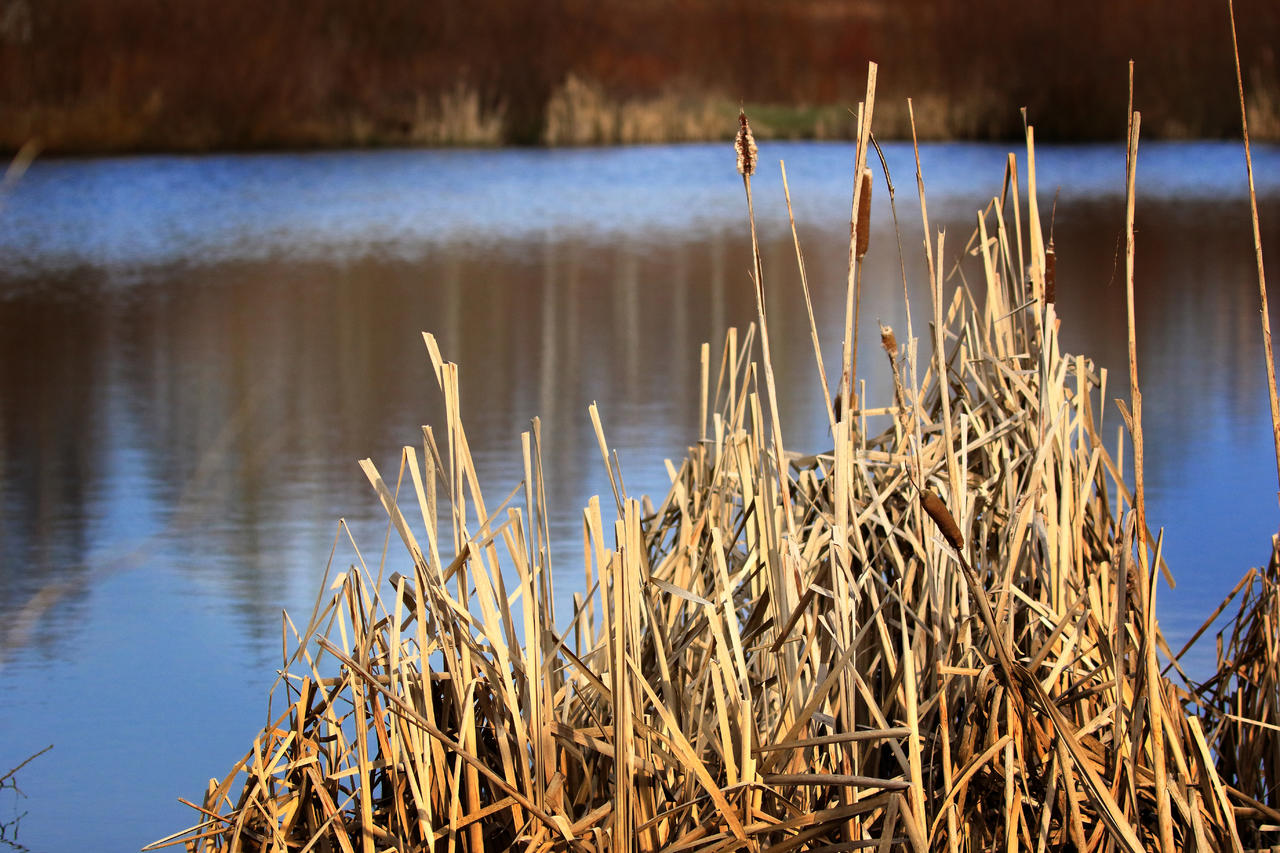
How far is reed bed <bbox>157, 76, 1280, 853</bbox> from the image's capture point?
1351 mm

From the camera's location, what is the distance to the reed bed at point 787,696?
135 cm

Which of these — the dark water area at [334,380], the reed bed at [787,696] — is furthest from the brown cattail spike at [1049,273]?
the dark water area at [334,380]

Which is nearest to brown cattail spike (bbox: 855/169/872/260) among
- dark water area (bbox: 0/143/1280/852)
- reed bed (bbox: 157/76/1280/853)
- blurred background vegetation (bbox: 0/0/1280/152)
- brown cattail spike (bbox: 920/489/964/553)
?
reed bed (bbox: 157/76/1280/853)

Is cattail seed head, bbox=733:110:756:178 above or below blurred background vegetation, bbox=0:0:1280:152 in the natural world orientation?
below

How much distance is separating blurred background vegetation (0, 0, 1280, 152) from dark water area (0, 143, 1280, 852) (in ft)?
15.4

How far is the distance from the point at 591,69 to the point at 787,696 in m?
17.7

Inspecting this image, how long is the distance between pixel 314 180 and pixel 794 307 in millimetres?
8060

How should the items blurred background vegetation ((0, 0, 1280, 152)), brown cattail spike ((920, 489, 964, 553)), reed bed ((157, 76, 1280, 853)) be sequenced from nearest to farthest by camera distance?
1. brown cattail spike ((920, 489, 964, 553))
2. reed bed ((157, 76, 1280, 853))
3. blurred background vegetation ((0, 0, 1280, 152))

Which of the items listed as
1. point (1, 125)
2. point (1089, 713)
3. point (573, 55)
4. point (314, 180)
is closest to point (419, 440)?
point (1089, 713)

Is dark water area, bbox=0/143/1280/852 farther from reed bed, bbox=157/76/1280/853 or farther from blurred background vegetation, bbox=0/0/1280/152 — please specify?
blurred background vegetation, bbox=0/0/1280/152

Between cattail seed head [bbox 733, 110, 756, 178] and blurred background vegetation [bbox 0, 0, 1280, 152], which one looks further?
blurred background vegetation [bbox 0, 0, 1280, 152]

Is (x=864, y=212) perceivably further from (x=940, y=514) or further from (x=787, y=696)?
(x=787, y=696)

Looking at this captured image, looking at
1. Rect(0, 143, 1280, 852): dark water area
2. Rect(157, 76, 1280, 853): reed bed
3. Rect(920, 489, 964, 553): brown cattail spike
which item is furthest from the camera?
Rect(0, 143, 1280, 852): dark water area

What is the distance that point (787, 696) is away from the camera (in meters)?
1.41
